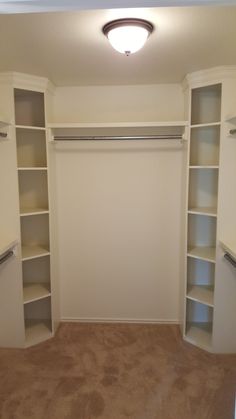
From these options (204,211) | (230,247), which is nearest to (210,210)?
(204,211)

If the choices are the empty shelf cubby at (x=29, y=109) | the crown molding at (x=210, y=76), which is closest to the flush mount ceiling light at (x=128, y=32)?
the crown molding at (x=210, y=76)

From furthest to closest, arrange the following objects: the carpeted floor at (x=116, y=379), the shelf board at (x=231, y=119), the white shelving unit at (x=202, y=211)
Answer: the white shelving unit at (x=202, y=211)
the shelf board at (x=231, y=119)
the carpeted floor at (x=116, y=379)

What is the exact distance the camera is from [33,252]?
2.83 m

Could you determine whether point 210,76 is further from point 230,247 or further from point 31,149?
point 31,149

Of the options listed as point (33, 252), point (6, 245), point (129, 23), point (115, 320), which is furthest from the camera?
point (115, 320)

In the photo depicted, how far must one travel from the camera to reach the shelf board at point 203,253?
2.66 metres

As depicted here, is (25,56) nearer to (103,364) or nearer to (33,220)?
(33,220)

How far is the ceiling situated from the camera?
154cm

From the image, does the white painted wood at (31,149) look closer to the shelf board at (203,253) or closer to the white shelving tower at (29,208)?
the white shelving tower at (29,208)

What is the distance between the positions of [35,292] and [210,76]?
2.43 m

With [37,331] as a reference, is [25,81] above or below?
above

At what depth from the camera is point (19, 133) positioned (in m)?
2.88

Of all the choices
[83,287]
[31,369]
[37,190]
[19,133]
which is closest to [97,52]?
[19,133]

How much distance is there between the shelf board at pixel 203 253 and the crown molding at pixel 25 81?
6.38 ft
